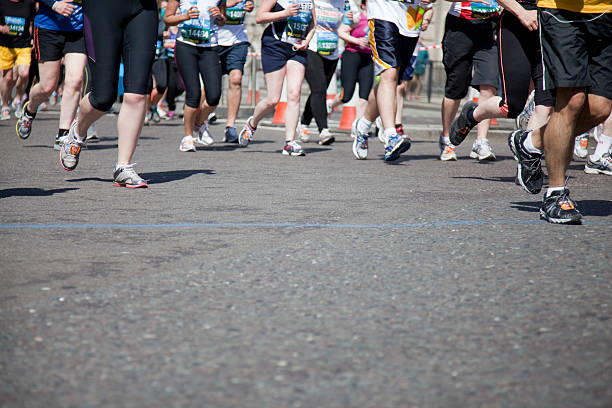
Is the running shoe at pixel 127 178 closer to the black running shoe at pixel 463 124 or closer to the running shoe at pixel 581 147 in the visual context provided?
the black running shoe at pixel 463 124

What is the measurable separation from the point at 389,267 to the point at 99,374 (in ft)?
5.17

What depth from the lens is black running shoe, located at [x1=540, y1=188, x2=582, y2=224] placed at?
183 inches

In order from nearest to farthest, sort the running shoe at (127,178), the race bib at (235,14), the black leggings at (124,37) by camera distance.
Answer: the black leggings at (124,37) < the running shoe at (127,178) < the race bib at (235,14)

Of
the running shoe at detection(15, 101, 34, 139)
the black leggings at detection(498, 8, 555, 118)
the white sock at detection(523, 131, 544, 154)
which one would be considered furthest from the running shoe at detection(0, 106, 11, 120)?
the white sock at detection(523, 131, 544, 154)

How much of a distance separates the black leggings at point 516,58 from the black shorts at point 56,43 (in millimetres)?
4313

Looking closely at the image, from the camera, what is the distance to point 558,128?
190 inches

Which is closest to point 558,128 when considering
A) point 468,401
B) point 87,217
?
point 87,217

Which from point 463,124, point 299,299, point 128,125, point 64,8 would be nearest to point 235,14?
point 64,8

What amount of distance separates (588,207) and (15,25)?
9635 mm

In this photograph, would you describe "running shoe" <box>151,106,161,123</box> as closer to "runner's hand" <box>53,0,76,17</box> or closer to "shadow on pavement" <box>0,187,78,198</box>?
"runner's hand" <box>53,0,76,17</box>

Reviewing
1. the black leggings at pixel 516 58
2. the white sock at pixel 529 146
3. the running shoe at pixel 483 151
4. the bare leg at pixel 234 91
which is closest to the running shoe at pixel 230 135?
the bare leg at pixel 234 91

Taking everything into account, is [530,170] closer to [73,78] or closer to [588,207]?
[588,207]

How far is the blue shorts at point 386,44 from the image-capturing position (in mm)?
8164

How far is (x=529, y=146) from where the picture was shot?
5.30 meters
